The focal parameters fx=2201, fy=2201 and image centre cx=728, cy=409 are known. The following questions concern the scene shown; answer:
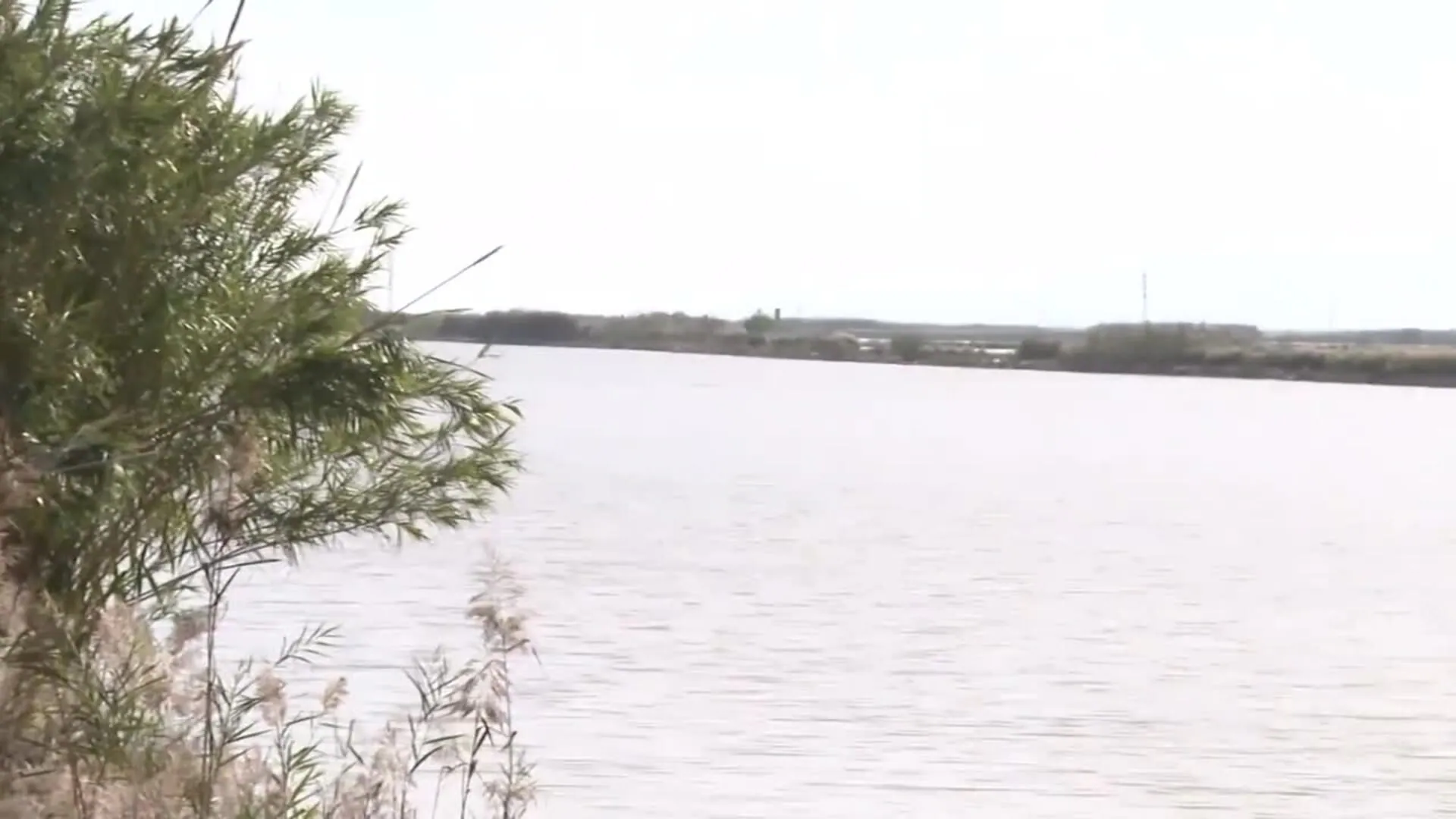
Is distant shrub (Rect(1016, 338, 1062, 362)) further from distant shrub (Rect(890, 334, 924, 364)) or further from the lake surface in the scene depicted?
the lake surface

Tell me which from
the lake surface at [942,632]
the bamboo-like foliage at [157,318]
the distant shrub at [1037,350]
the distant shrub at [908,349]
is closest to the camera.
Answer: the bamboo-like foliage at [157,318]

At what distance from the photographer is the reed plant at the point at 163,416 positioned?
573 centimetres

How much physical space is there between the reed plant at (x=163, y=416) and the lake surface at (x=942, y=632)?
137 cm

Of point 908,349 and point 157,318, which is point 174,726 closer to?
point 157,318

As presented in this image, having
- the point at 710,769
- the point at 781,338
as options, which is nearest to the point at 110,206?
the point at 710,769

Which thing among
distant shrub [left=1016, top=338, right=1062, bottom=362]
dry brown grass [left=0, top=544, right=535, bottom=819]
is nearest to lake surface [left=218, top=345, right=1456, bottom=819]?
dry brown grass [left=0, top=544, right=535, bottom=819]

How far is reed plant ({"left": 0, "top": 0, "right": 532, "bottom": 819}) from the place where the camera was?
5.73 metres

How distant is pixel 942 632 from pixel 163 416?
571 inches

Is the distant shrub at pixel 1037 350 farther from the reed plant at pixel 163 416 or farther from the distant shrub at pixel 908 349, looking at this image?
the reed plant at pixel 163 416

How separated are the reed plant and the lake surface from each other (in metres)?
1.37

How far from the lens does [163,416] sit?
269 inches

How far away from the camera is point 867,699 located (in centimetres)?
1650

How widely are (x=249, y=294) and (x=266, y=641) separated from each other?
757 cm

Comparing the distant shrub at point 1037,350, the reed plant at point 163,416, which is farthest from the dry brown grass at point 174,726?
the distant shrub at point 1037,350
